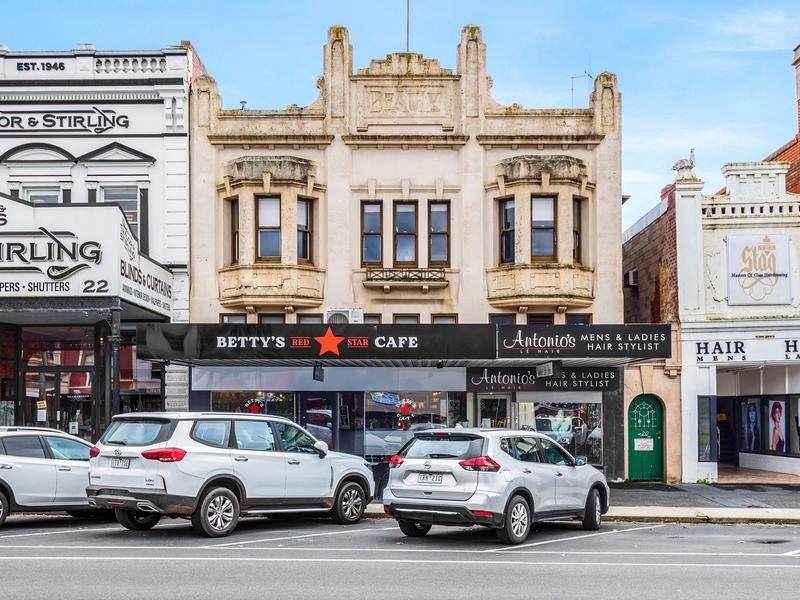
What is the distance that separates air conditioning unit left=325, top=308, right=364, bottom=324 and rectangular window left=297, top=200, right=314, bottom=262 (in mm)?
1421

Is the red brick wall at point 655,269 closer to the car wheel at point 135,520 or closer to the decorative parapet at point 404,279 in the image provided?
the decorative parapet at point 404,279

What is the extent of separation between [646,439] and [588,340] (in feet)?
17.7

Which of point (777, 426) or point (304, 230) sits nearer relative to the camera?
point (304, 230)

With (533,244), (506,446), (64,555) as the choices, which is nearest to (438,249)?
(533,244)

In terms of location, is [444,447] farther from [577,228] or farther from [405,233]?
[577,228]

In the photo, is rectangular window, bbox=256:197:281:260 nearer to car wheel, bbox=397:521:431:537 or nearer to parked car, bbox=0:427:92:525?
parked car, bbox=0:427:92:525

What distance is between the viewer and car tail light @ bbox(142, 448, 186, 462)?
14.3 meters

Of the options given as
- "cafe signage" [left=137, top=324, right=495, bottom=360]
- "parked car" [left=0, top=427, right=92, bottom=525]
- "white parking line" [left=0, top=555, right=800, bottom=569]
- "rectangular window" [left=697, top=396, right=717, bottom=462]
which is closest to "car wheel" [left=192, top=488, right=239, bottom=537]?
"white parking line" [left=0, top=555, right=800, bottom=569]

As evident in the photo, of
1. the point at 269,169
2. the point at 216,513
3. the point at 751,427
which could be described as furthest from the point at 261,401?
the point at 751,427

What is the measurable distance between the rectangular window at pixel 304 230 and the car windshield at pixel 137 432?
11.9 metres

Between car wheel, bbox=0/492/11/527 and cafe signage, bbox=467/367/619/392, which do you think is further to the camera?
cafe signage, bbox=467/367/619/392

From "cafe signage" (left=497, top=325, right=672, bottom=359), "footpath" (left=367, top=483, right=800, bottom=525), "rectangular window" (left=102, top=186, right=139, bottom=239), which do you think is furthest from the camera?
"rectangular window" (left=102, top=186, right=139, bottom=239)

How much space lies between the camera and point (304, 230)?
26.5 meters

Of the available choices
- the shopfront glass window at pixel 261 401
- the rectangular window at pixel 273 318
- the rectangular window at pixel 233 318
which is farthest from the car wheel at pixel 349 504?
the rectangular window at pixel 233 318
